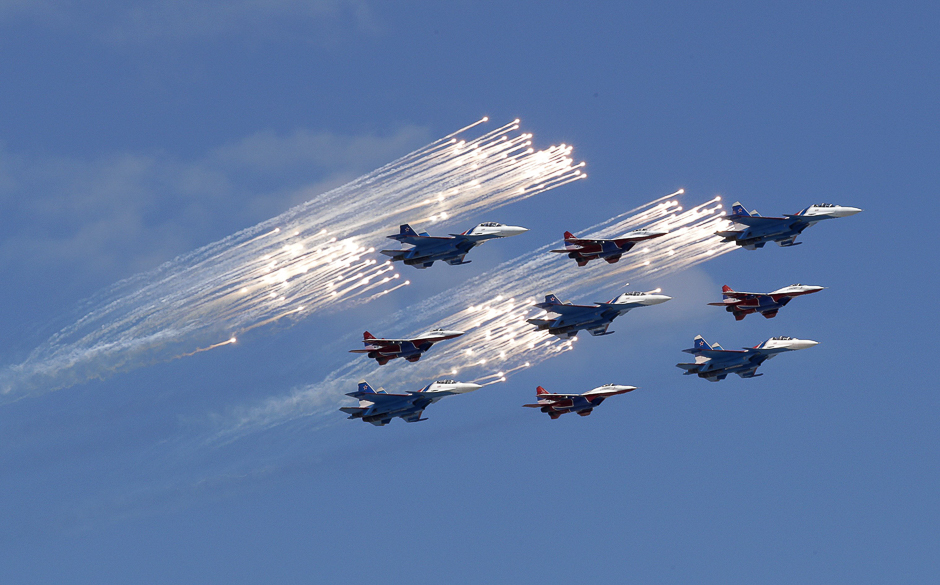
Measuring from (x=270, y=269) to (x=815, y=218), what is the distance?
58504 millimetres

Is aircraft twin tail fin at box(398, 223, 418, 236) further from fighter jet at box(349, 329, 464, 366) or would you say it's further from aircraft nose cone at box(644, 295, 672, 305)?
aircraft nose cone at box(644, 295, 672, 305)

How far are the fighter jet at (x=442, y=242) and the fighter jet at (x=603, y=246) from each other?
19.9ft

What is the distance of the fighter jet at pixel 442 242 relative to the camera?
130 meters

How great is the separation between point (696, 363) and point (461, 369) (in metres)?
24.9

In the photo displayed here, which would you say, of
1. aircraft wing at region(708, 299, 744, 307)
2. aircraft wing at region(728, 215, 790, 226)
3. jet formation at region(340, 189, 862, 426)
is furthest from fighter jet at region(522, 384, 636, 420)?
aircraft wing at region(728, 215, 790, 226)

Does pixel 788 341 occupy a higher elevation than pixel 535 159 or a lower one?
lower

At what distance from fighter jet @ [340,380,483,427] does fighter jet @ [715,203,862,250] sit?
33.1 meters

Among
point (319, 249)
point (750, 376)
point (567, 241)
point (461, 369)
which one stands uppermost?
point (319, 249)

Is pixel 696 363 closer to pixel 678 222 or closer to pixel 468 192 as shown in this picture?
pixel 678 222

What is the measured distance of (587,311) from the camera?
132250 millimetres

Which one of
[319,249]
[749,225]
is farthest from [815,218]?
[319,249]

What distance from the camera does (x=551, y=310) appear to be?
132m

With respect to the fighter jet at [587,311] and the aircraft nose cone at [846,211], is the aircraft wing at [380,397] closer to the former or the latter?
the fighter jet at [587,311]

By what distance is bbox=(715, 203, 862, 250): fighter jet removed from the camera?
5330 inches
